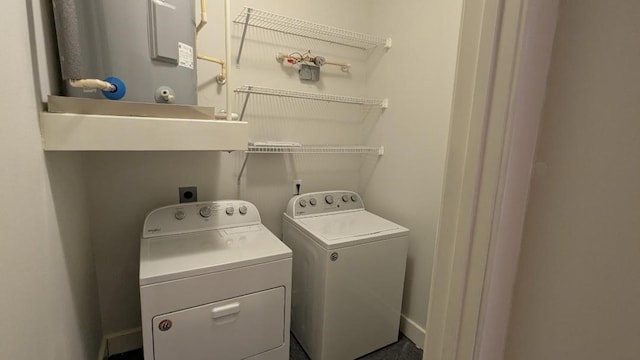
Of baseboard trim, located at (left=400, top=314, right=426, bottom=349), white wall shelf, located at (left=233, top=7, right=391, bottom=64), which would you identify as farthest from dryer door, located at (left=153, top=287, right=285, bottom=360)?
white wall shelf, located at (left=233, top=7, right=391, bottom=64)

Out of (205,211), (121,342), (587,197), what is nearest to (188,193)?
(205,211)

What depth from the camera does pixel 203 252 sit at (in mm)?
1449

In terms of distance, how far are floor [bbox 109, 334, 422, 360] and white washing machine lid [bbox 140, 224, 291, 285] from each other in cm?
80

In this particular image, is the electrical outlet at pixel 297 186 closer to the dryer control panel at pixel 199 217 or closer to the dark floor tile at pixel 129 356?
the dryer control panel at pixel 199 217

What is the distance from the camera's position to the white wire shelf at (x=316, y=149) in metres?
1.94

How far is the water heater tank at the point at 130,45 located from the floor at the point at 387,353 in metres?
1.58

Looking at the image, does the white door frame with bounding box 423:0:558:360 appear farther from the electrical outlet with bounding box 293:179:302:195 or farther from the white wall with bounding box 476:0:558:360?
the electrical outlet with bounding box 293:179:302:195

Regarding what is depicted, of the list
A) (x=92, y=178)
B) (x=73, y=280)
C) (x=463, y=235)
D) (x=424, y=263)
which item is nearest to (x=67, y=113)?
(x=73, y=280)

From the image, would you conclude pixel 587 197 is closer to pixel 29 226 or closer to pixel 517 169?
pixel 517 169

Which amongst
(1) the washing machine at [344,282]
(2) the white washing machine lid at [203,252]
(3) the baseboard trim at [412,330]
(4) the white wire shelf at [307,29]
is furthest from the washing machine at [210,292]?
(4) the white wire shelf at [307,29]

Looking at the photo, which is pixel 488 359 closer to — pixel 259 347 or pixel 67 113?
pixel 259 347

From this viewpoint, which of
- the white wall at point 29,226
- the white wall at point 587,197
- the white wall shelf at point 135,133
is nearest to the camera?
the white wall at point 587,197

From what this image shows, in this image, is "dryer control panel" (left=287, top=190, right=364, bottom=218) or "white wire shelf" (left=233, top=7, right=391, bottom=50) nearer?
"white wire shelf" (left=233, top=7, right=391, bottom=50)

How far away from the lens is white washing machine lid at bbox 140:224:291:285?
1271mm
